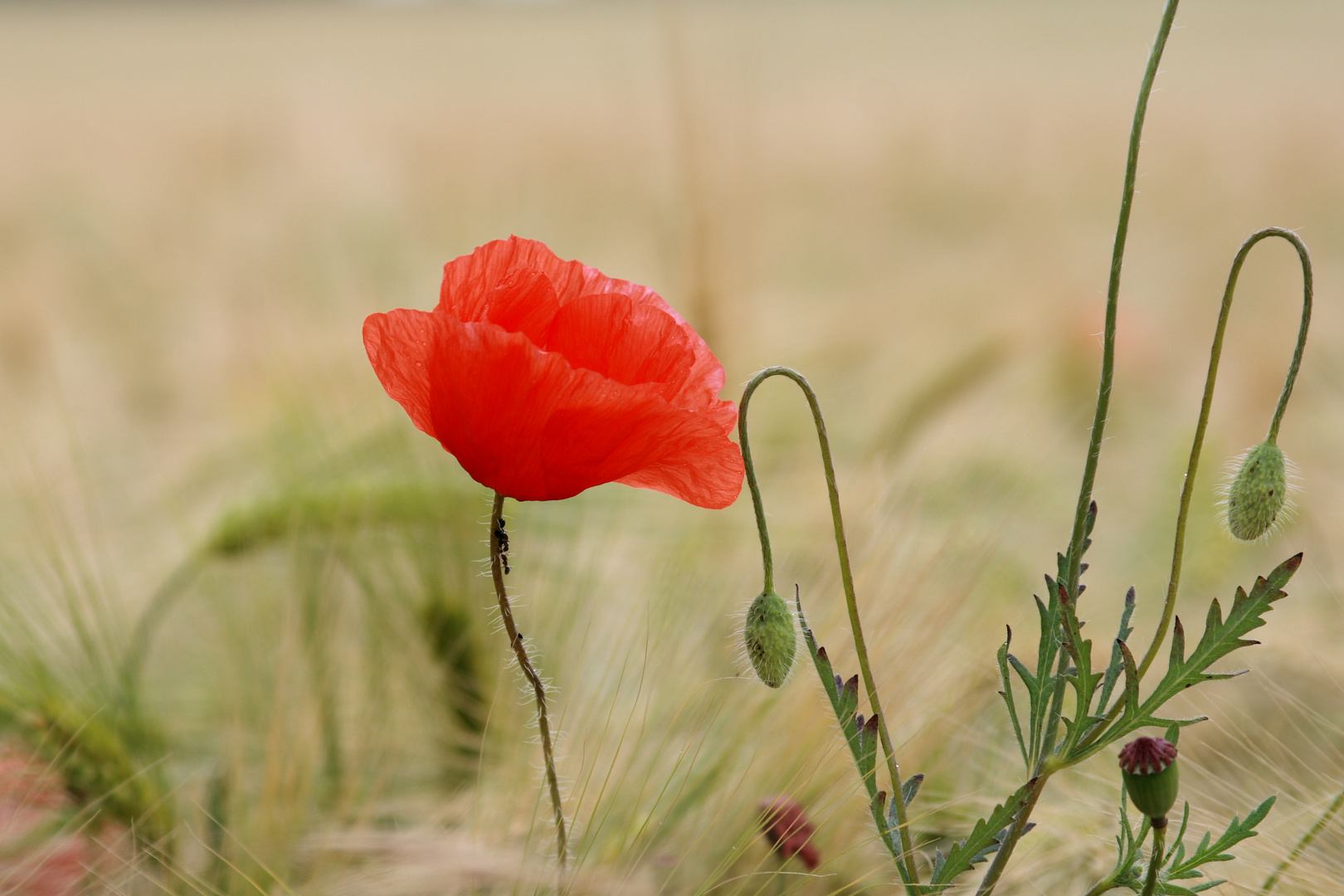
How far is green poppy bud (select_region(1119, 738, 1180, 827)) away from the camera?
0.31m

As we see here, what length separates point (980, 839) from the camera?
342mm

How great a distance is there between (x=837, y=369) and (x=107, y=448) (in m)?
1.03

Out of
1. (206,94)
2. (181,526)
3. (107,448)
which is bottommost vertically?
(107,448)

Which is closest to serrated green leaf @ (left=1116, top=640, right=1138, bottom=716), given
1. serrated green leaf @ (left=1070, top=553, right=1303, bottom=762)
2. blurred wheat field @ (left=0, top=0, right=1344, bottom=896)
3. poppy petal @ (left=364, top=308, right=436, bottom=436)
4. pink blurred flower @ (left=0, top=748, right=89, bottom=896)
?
serrated green leaf @ (left=1070, top=553, right=1303, bottom=762)

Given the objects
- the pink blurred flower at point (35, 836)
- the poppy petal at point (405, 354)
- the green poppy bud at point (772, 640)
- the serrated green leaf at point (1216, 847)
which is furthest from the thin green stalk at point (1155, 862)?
the pink blurred flower at point (35, 836)

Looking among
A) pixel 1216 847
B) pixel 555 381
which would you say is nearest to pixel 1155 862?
pixel 1216 847

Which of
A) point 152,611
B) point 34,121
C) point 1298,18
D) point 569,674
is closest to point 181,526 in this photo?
point 152,611

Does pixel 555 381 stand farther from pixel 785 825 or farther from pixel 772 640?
pixel 785 825

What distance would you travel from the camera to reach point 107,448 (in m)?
1.50

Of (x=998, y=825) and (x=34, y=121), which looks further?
(x=34, y=121)

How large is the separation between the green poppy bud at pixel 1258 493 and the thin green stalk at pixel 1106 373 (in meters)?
0.05

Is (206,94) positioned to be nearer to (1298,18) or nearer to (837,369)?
(837,369)

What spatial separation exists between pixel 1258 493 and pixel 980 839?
141 mm

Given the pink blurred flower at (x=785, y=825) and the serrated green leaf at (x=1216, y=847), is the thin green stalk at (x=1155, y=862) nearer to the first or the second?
the serrated green leaf at (x=1216, y=847)
